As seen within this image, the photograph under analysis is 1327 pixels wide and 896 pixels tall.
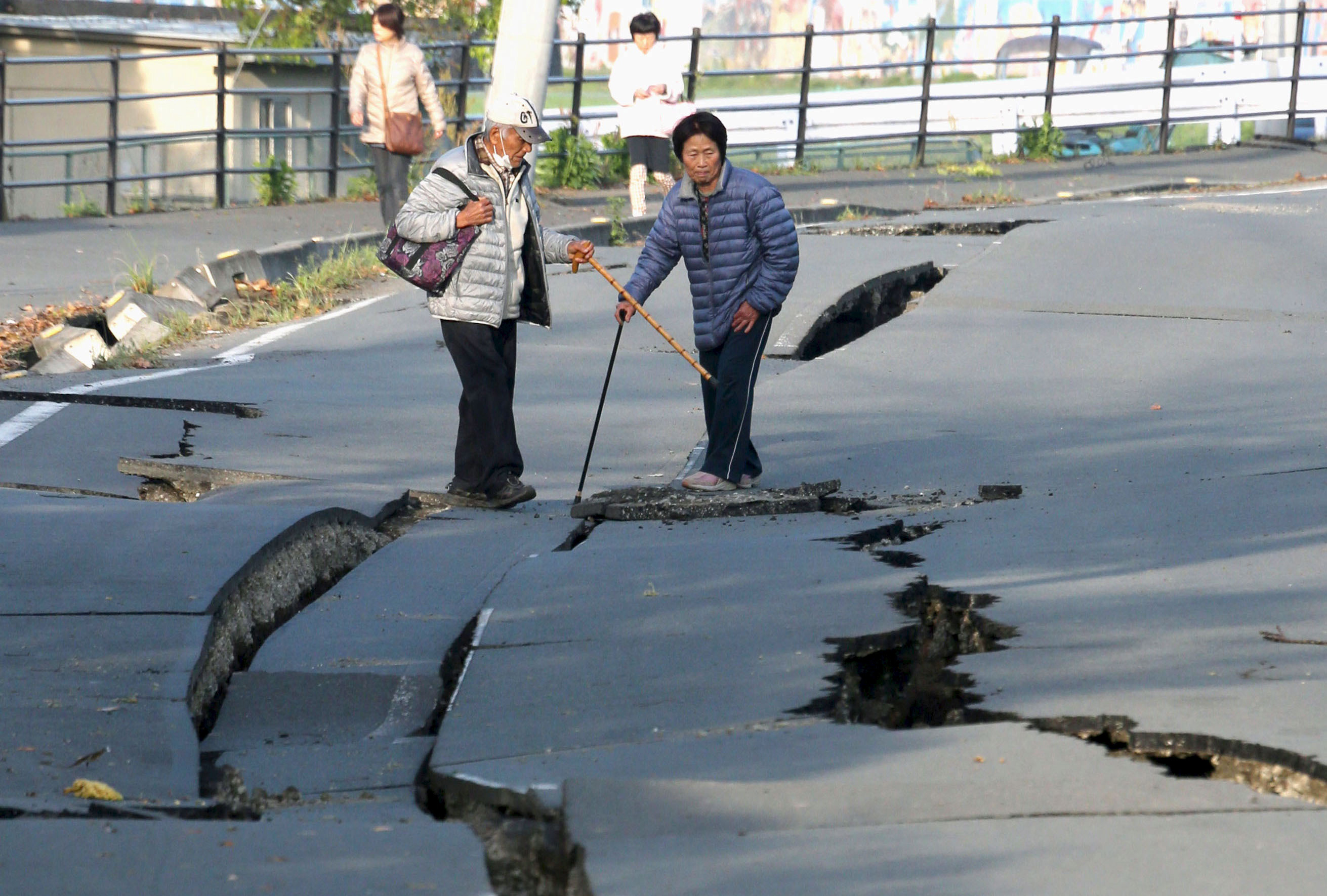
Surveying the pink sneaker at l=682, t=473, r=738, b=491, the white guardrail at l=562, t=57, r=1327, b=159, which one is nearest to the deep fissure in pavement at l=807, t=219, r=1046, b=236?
the white guardrail at l=562, t=57, r=1327, b=159

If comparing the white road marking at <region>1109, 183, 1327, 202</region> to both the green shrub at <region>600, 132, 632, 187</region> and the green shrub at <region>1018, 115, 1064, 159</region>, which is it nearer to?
the green shrub at <region>1018, 115, 1064, 159</region>

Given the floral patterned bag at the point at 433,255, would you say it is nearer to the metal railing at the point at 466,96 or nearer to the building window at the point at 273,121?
the metal railing at the point at 466,96

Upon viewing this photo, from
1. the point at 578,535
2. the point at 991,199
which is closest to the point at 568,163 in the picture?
the point at 991,199

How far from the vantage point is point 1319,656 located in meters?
4.42

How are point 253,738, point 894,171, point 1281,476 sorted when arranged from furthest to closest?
point 894,171 → point 1281,476 → point 253,738

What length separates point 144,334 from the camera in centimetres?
1098

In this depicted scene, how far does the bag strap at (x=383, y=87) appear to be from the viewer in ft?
43.4

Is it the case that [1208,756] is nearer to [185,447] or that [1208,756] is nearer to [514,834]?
[514,834]

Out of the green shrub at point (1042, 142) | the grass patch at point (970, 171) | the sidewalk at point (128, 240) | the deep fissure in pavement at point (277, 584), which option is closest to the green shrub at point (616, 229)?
the sidewalk at point (128, 240)

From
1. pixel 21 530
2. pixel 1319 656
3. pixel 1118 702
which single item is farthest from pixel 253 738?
pixel 1319 656

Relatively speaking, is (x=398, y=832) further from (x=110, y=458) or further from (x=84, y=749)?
(x=110, y=458)

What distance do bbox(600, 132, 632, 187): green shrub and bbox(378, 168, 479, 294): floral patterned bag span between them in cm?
1229

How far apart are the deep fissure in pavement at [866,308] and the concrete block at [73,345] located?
4540mm

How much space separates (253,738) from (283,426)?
12.7ft
